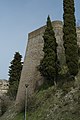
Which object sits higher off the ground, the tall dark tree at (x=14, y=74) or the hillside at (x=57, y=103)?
the tall dark tree at (x=14, y=74)

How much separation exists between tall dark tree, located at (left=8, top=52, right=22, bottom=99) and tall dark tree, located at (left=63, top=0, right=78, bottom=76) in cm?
1525

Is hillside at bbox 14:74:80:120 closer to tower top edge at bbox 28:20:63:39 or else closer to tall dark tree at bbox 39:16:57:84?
tall dark tree at bbox 39:16:57:84

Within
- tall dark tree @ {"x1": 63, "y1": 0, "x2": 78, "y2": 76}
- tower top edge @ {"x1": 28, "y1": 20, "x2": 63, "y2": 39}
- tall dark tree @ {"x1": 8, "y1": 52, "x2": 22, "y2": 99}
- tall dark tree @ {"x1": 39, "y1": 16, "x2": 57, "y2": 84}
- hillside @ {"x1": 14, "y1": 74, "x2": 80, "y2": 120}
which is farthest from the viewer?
tall dark tree @ {"x1": 8, "y1": 52, "x2": 22, "y2": 99}

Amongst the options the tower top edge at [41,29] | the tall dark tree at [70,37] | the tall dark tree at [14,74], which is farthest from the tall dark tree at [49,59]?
the tall dark tree at [14,74]

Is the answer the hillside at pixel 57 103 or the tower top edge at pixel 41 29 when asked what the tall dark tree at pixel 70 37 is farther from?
the tower top edge at pixel 41 29

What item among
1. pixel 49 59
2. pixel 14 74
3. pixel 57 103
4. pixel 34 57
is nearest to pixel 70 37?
pixel 49 59

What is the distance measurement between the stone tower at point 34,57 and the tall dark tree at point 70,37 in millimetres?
4525

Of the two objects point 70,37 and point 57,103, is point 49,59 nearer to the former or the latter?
point 70,37

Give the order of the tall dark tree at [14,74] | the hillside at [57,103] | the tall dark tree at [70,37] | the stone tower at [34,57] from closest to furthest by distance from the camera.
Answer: the hillside at [57,103]
the tall dark tree at [70,37]
the stone tower at [34,57]
the tall dark tree at [14,74]

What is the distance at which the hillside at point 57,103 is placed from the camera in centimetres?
2277

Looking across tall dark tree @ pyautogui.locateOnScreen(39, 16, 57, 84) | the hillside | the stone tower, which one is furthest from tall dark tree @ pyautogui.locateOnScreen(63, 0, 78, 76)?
the stone tower

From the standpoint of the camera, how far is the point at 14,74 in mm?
42281

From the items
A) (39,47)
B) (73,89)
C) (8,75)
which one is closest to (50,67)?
(73,89)

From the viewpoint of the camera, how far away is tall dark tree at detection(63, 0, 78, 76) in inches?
1041
